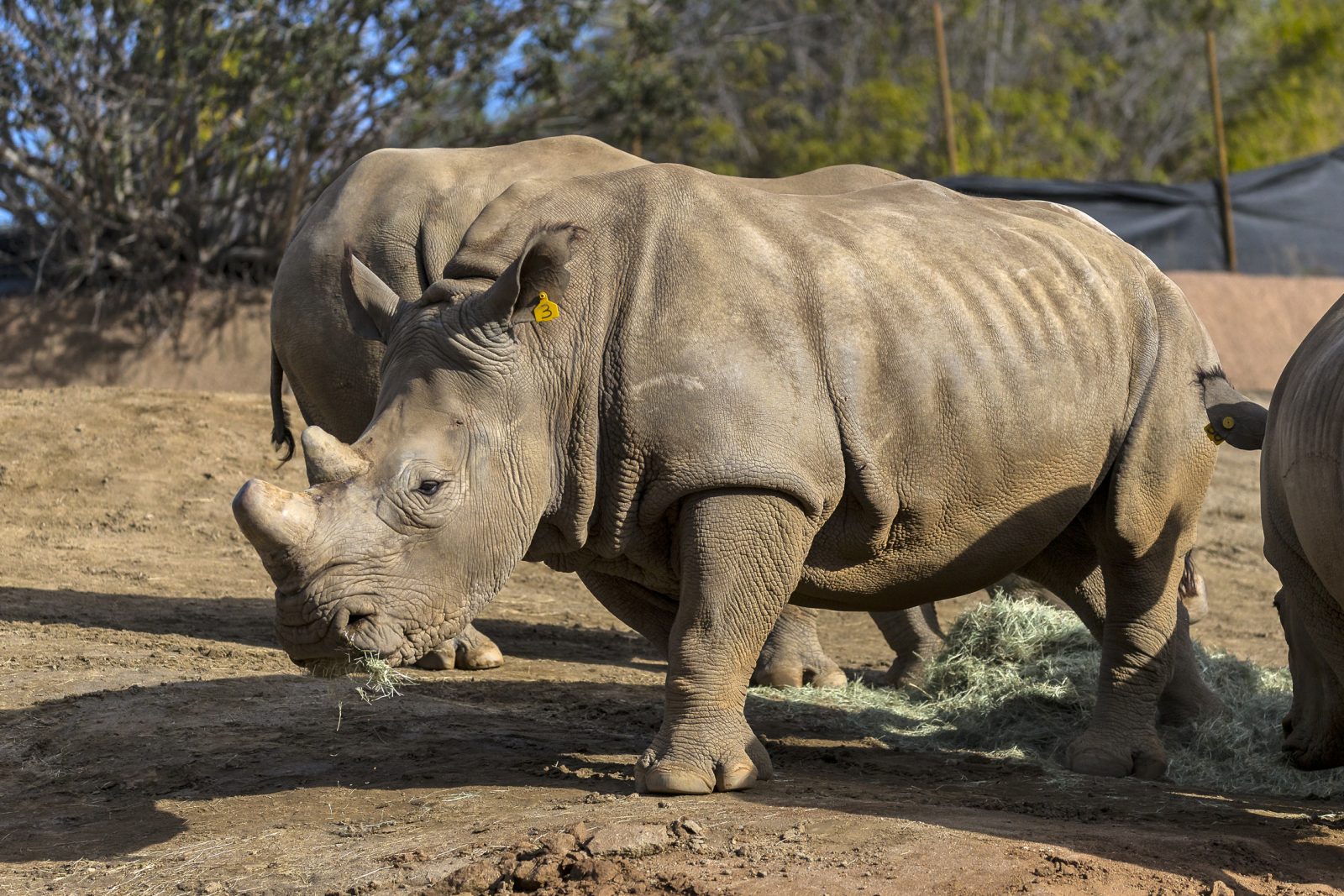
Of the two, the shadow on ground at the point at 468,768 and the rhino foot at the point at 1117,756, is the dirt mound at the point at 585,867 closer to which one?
the shadow on ground at the point at 468,768

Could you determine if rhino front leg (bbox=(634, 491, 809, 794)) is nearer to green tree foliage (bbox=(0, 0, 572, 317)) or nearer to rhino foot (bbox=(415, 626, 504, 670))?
rhino foot (bbox=(415, 626, 504, 670))

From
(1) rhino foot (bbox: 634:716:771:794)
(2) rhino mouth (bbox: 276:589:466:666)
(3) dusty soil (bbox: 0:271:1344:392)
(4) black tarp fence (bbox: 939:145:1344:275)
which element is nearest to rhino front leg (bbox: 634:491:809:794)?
(1) rhino foot (bbox: 634:716:771:794)

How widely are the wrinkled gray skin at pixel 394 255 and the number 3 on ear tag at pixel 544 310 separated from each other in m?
2.05

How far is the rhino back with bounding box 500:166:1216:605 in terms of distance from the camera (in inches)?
198

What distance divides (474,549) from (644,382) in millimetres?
695

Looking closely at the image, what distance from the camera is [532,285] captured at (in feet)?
16.3

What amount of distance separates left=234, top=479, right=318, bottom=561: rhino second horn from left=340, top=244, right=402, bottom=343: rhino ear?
2.74ft

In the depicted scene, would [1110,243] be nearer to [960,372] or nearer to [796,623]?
[960,372]

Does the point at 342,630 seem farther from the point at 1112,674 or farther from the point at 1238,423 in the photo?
the point at 1238,423

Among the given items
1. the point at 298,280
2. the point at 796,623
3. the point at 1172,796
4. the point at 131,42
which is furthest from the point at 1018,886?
the point at 131,42

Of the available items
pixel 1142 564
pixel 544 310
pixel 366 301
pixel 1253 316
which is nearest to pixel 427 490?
pixel 544 310

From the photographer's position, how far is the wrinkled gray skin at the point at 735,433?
4840 mm

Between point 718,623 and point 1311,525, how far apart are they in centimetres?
168

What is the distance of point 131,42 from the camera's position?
556 inches
